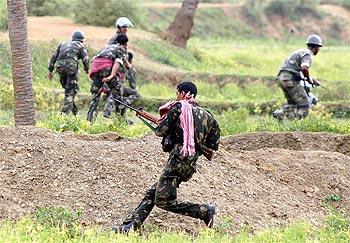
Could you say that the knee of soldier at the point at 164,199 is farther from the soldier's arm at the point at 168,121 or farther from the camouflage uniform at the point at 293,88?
the camouflage uniform at the point at 293,88

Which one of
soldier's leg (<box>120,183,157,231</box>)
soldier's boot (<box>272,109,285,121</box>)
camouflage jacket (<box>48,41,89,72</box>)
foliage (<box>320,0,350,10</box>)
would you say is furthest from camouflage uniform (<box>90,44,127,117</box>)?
foliage (<box>320,0,350,10</box>)

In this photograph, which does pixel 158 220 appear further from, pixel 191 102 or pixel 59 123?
pixel 59 123

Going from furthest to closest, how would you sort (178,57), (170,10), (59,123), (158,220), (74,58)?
(170,10), (178,57), (74,58), (59,123), (158,220)

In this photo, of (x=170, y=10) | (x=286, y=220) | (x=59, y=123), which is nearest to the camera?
(x=286, y=220)

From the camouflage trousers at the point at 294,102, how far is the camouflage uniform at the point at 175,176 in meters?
7.59

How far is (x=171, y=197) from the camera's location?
9453mm

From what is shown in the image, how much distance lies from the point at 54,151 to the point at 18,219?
1549 mm

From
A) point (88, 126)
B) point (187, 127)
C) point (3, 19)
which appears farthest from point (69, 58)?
point (3, 19)

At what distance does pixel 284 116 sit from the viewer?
56.5 ft

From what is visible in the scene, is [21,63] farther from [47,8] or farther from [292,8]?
[292,8]

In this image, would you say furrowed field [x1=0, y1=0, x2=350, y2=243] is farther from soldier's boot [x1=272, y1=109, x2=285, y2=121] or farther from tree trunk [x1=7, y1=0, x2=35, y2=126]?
tree trunk [x1=7, y1=0, x2=35, y2=126]

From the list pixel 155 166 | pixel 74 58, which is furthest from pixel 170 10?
pixel 155 166

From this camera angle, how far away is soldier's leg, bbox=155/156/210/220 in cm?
945

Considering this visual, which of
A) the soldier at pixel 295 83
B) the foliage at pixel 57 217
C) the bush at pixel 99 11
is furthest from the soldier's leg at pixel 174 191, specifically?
the bush at pixel 99 11
